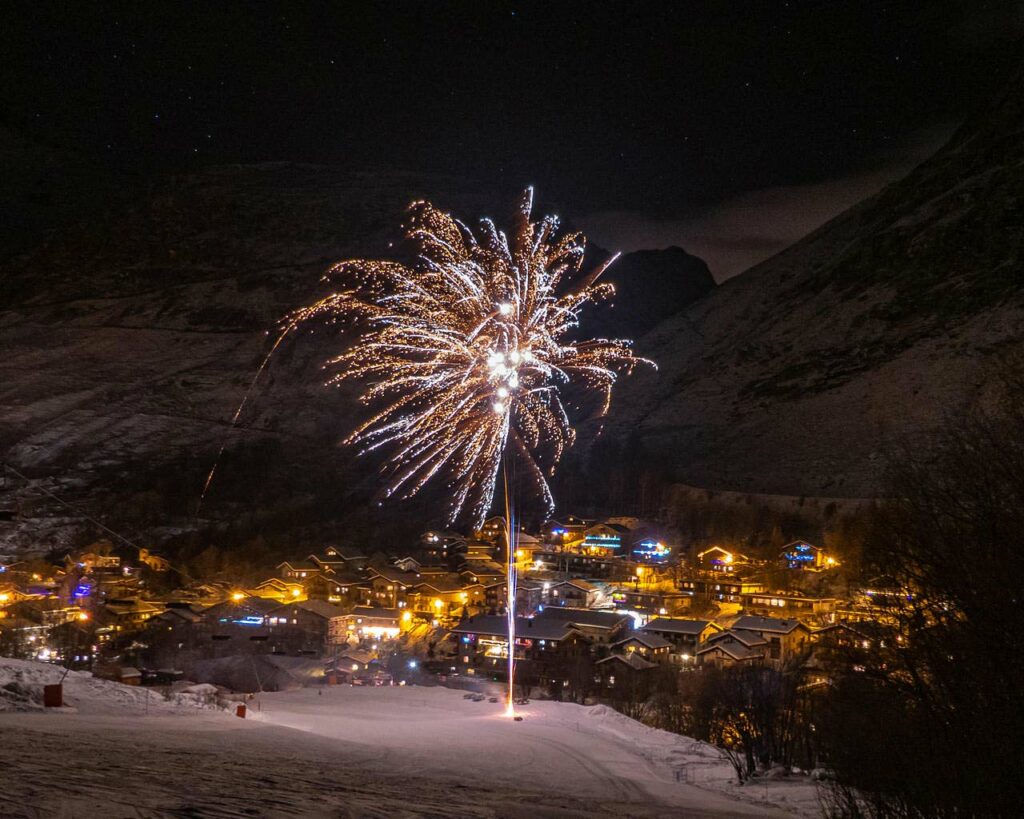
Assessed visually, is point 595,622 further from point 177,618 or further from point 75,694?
point 75,694

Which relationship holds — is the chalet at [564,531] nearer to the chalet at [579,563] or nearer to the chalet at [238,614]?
the chalet at [579,563]

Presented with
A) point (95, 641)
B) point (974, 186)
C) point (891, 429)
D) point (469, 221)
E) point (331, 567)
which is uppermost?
point (469, 221)

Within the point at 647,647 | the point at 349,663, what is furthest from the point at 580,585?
the point at 349,663

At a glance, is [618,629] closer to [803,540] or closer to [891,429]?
[803,540]

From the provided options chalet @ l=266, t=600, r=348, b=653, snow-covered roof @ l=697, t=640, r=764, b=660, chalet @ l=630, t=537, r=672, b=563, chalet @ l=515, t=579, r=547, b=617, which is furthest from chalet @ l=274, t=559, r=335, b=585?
snow-covered roof @ l=697, t=640, r=764, b=660

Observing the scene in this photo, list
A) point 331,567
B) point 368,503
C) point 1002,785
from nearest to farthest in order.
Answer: point 1002,785, point 331,567, point 368,503

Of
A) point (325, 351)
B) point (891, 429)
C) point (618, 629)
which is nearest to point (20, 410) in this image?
point (325, 351)
